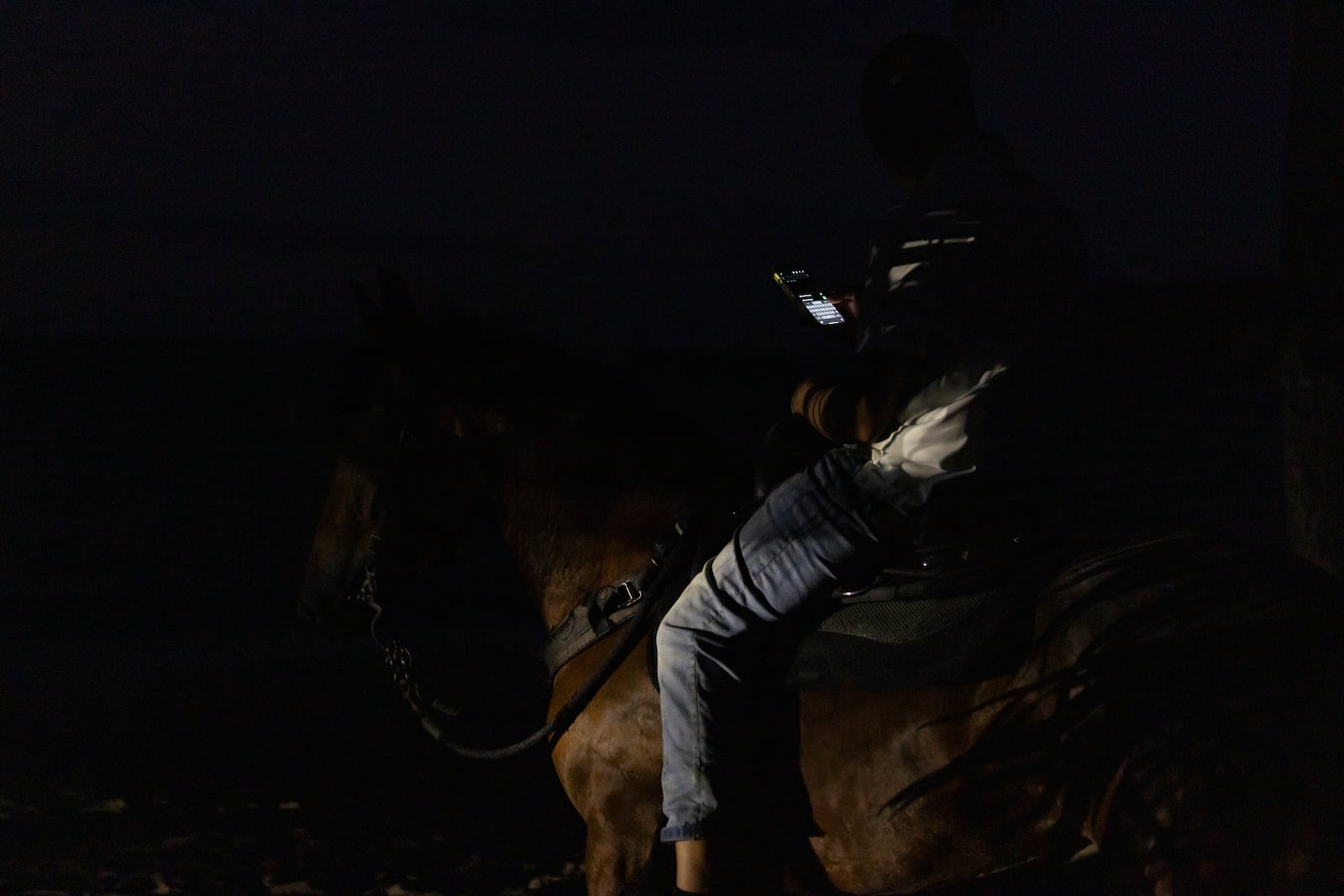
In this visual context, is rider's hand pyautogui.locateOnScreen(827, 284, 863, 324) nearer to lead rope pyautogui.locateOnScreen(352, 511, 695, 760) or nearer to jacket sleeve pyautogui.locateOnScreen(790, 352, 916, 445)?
jacket sleeve pyautogui.locateOnScreen(790, 352, 916, 445)

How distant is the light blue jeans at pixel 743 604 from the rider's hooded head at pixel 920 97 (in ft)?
2.33

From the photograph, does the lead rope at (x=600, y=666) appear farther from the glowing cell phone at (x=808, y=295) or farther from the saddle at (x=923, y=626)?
the glowing cell phone at (x=808, y=295)

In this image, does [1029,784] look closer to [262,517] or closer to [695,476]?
[695,476]

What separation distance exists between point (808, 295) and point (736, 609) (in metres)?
0.86

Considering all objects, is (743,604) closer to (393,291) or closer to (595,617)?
(595,617)

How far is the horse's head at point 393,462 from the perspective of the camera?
12.3ft

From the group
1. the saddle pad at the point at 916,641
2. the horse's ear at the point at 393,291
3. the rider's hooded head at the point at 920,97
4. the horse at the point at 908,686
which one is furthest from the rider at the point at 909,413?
the horse's ear at the point at 393,291

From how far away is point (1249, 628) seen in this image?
7.84 feet

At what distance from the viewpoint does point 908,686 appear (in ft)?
9.18

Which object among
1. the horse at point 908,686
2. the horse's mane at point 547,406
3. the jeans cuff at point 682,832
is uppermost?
the horse's mane at point 547,406

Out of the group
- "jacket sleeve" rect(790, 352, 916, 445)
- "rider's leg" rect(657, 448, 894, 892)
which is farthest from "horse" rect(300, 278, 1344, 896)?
"jacket sleeve" rect(790, 352, 916, 445)

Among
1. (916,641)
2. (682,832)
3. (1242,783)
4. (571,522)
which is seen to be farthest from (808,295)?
(1242,783)

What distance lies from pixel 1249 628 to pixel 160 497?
77.3 feet

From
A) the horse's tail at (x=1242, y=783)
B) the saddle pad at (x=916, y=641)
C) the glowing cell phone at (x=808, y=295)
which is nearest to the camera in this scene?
the horse's tail at (x=1242, y=783)
